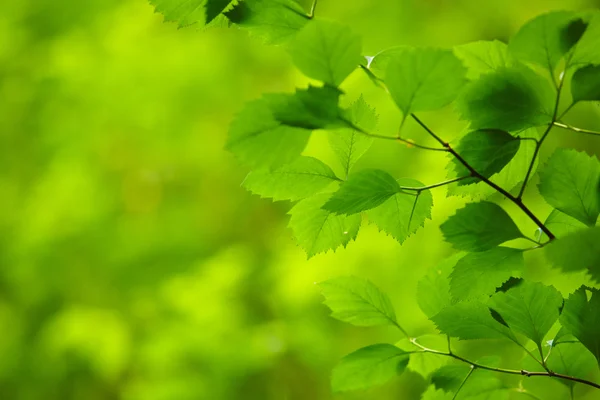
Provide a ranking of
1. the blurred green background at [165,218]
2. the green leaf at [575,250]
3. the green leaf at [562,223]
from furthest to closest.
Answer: the blurred green background at [165,218] < the green leaf at [562,223] < the green leaf at [575,250]

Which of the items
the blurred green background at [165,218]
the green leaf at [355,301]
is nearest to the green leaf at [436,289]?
the green leaf at [355,301]

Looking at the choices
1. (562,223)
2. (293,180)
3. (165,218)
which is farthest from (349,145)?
Answer: (165,218)

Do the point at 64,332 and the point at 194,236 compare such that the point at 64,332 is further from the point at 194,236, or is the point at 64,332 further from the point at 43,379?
the point at 194,236

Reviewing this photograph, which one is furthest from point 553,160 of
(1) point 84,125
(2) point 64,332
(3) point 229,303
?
(1) point 84,125

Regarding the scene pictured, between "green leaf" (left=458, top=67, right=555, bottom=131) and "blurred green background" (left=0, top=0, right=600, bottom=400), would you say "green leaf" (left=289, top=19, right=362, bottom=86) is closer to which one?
"green leaf" (left=458, top=67, right=555, bottom=131)

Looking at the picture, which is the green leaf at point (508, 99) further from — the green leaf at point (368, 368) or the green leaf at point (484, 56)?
the green leaf at point (368, 368)

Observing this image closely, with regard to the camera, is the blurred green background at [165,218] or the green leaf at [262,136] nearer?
the green leaf at [262,136]

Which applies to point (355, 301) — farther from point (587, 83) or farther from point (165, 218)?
point (165, 218)
